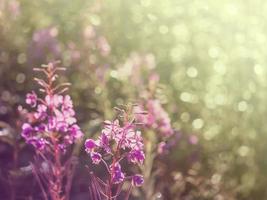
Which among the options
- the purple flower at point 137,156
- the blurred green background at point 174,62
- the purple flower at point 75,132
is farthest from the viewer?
the blurred green background at point 174,62

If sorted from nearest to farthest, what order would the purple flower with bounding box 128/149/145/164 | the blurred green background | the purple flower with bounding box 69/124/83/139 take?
1. the purple flower with bounding box 128/149/145/164
2. the purple flower with bounding box 69/124/83/139
3. the blurred green background

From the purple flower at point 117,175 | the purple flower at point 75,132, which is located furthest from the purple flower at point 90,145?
the purple flower at point 75,132

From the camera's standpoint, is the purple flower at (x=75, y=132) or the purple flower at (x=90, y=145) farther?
the purple flower at (x=75, y=132)

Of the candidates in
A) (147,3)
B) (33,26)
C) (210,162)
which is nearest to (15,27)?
(33,26)

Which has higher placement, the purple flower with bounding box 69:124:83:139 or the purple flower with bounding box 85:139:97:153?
the purple flower with bounding box 69:124:83:139

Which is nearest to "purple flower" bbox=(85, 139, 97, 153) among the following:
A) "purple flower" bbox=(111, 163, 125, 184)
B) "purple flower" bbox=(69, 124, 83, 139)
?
"purple flower" bbox=(111, 163, 125, 184)

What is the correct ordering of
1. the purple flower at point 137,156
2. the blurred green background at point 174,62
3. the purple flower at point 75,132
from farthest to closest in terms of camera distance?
the blurred green background at point 174,62, the purple flower at point 75,132, the purple flower at point 137,156

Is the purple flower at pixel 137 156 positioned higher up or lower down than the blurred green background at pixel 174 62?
lower down

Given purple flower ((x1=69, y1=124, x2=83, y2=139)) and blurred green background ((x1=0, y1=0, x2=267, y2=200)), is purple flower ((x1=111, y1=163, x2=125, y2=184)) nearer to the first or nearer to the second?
purple flower ((x1=69, y1=124, x2=83, y2=139))

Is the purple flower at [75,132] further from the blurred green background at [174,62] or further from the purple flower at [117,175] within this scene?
the blurred green background at [174,62]
